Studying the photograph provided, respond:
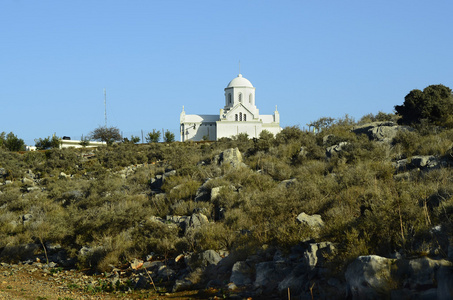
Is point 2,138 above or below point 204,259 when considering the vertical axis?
above

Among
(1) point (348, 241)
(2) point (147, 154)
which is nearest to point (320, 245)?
(1) point (348, 241)

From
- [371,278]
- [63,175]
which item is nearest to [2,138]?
[63,175]

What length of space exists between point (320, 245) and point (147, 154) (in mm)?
24378

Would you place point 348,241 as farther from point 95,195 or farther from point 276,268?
point 95,195

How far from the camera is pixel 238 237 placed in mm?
11172

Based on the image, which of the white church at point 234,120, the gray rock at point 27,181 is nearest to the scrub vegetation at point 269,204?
the gray rock at point 27,181

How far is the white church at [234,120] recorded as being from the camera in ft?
225

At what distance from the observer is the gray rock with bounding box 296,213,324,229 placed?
32.1 ft

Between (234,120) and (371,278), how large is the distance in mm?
62389

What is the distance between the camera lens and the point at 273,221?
10820 millimetres

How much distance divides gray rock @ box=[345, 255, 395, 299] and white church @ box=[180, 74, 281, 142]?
59.9m

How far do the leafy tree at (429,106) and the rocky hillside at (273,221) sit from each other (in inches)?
91.8

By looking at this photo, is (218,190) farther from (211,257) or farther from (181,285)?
(181,285)

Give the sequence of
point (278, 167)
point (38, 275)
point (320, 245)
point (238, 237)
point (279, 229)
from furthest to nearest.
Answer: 1. point (278, 167)
2. point (38, 275)
3. point (238, 237)
4. point (279, 229)
5. point (320, 245)
